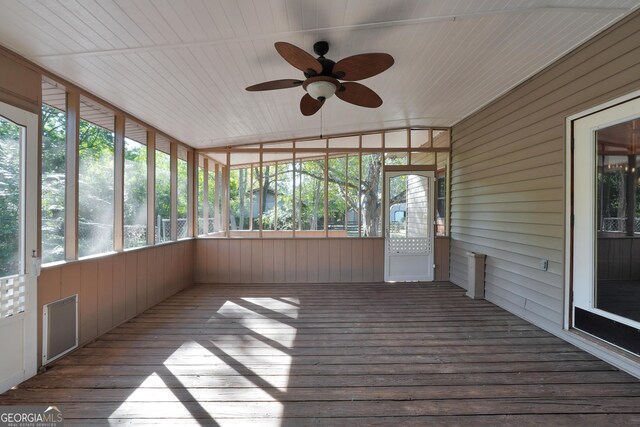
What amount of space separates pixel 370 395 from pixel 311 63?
8.01 feet

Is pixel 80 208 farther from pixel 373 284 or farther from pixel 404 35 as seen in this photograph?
pixel 373 284

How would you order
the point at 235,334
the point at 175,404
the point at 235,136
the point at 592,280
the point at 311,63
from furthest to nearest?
1. the point at 235,136
2. the point at 235,334
3. the point at 592,280
4. the point at 311,63
5. the point at 175,404

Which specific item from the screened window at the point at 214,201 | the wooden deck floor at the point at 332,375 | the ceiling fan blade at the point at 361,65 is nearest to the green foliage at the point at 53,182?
the wooden deck floor at the point at 332,375

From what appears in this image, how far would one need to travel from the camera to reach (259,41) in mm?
2354

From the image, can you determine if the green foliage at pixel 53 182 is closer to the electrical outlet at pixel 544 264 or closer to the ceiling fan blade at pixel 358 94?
the ceiling fan blade at pixel 358 94

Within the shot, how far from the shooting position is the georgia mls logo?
5.93ft

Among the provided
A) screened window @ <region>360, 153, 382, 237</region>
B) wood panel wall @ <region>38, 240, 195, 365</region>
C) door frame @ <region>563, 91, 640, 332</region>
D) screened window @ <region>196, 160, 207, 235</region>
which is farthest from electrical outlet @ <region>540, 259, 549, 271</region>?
screened window @ <region>196, 160, 207, 235</region>

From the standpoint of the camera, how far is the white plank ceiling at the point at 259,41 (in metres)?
1.96

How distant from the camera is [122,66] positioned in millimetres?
2492

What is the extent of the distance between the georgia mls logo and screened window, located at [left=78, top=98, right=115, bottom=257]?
1.38 meters

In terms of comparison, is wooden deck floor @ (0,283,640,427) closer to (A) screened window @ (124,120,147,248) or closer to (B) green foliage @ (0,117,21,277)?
(B) green foliage @ (0,117,21,277)

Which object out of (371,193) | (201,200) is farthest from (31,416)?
(371,193)

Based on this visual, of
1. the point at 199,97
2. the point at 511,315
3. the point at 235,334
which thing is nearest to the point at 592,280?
the point at 511,315

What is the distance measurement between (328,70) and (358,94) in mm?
419
